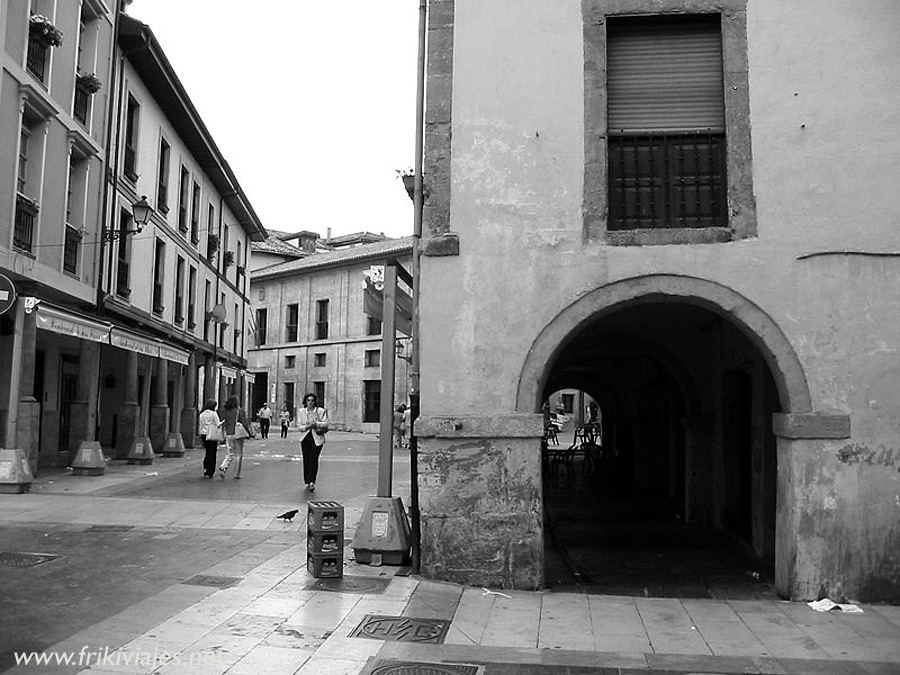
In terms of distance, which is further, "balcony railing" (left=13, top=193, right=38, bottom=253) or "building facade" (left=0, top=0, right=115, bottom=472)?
"balcony railing" (left=13, top=193, right=38, bottom=253)

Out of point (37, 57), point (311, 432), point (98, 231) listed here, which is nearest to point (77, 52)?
point (37, 57)

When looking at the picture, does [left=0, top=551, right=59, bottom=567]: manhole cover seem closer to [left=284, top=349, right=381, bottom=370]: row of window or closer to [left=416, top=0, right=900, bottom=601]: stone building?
[left=416, top=0, right=900, bottom=601]: stone building

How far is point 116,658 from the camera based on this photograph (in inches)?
201

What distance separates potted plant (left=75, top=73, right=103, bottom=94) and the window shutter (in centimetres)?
1193

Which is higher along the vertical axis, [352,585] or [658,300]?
[658,300]

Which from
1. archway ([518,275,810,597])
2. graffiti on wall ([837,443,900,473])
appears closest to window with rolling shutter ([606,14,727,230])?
archway ([518,275,810,597])

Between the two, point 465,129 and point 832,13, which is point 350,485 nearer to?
point 465,129

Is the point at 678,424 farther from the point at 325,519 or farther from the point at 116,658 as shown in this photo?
the point at 116,658

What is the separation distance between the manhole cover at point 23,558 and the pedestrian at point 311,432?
574 cm

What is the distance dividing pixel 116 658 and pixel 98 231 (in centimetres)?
1371

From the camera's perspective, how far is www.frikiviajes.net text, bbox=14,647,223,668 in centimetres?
497

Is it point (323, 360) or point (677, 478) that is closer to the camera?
point (677, 478)

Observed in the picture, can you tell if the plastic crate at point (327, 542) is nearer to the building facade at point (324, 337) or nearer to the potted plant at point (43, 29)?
the potted plant at point (43, 29)

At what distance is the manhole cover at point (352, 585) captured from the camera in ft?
23.1
